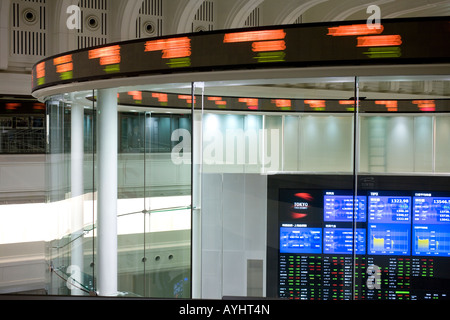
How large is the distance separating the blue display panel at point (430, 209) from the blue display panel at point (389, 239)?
0.13 m

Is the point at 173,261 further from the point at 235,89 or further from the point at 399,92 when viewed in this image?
the point at 399,92

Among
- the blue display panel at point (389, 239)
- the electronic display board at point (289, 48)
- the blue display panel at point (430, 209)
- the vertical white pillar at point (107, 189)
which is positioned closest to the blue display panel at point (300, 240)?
the blue display panel at point (389, 239)

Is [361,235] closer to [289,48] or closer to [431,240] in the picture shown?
[431,240]

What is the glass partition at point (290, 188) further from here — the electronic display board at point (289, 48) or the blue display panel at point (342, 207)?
the electronic display board at point (289, 48)

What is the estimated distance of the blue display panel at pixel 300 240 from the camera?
13.0 ft

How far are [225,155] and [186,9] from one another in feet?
37.7

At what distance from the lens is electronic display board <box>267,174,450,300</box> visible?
3840 mm

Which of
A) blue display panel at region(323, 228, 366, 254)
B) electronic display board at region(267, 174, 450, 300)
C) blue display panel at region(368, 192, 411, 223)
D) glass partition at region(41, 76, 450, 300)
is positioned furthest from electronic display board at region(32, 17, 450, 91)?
blue display panel at region(323, 228, 366, 254)

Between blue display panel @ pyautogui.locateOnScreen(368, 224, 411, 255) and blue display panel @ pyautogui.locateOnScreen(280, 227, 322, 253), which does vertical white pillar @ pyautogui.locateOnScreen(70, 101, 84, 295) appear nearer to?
A: blue display panel @ pyautogui.locateOnScreen(280, 227, 322, 253)

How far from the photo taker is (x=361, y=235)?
152 inches

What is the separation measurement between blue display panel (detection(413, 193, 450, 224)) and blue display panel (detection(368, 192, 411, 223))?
2.4 inches

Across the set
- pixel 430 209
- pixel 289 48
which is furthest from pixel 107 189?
pixel 430 209

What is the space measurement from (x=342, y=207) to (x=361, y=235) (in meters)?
0.26

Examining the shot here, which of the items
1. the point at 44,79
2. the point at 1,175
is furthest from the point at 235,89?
the point at 1,175
